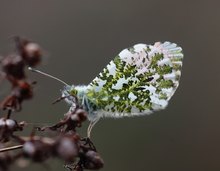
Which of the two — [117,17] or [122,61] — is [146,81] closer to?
[122,61]

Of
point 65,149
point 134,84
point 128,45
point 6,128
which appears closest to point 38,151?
point 65,149

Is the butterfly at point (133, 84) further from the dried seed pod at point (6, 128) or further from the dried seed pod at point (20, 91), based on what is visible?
the dried seed pod at point (20, 91)

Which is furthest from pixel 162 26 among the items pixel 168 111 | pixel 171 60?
pixel 171 60

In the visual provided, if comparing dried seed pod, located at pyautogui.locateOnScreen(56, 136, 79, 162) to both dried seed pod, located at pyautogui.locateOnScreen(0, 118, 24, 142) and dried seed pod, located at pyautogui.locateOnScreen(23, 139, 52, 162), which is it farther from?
dried seed pod, located at pyautogui.locateOnScreen(0, 118, 24, 142)

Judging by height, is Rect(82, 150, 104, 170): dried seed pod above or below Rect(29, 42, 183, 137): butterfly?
below

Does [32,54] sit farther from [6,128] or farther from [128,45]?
[128,45]

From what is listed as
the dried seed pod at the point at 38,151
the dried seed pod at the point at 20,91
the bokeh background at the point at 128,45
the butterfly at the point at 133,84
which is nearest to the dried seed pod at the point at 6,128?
the dried seed pod at the point at 20,91

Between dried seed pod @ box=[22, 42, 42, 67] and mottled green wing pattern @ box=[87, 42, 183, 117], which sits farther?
mottled green wing pattern @ box=[87, 42, 183, 117]

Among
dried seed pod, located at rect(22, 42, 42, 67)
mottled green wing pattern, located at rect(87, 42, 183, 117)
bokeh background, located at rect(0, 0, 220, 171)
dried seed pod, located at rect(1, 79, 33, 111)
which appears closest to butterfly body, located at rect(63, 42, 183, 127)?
mottled green wing pattern, located at rect(87, 42, 183, 117)

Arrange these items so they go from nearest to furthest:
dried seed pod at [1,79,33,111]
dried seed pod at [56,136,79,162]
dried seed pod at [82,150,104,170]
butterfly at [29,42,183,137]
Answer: dried seed pod at [56,136,79,162] < dried seed pod at [1,79,33,111] < dried seed pod at [82,150,104,170] < butterfly at [29,42,183,137]
